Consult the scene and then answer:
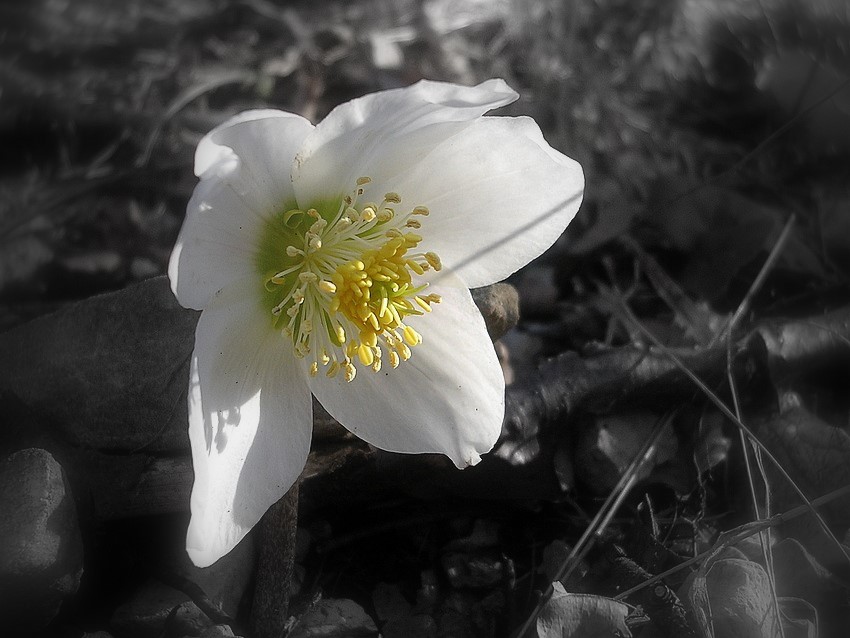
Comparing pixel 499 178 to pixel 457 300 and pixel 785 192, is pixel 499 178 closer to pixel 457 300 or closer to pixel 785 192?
pixel 457 300

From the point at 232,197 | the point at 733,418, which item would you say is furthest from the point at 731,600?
the point at 232,197

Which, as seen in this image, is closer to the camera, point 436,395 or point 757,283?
point 436,395

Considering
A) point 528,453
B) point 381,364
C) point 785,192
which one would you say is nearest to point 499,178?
point 381,364

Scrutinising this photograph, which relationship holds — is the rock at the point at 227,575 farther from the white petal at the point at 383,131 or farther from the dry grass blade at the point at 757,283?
the dry grass blade at the point at 757,283

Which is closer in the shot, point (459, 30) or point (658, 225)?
point (658, 225)

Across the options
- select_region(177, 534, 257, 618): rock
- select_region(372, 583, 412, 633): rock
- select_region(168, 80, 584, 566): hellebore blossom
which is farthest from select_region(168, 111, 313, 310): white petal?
select_region(372, 583, 412, 633): rock

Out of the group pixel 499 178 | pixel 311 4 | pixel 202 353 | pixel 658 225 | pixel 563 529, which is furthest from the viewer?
pixel 311 4

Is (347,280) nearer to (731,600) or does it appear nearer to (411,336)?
(411,336)
